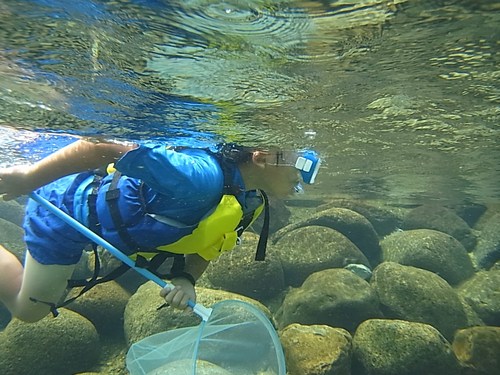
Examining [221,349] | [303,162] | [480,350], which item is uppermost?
[303,162]

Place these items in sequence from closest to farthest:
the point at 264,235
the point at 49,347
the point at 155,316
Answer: the point at 264,235 < the point at 49,347 < the point at 155,316

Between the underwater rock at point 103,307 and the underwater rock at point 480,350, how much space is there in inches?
272

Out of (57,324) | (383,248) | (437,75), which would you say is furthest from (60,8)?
(383,248)

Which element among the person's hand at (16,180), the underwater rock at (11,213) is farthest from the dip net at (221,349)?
the underwater rock at (11,213)

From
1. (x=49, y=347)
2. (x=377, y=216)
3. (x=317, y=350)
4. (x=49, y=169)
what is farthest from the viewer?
(x=377, y=216)

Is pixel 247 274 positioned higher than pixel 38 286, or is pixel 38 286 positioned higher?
pixel 38 286

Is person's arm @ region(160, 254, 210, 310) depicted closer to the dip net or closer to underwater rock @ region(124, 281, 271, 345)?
the dip net

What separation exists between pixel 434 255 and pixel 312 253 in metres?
4.07

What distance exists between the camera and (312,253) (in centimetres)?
1091

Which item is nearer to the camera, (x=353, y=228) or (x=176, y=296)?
(x=176, y=296)

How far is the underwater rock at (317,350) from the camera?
6344 mm

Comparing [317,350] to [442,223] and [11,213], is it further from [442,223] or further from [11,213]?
[11,213]

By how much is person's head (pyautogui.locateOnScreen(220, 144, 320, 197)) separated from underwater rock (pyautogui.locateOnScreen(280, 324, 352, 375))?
3.38 meters

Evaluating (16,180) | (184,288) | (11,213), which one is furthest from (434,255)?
(11,213)
